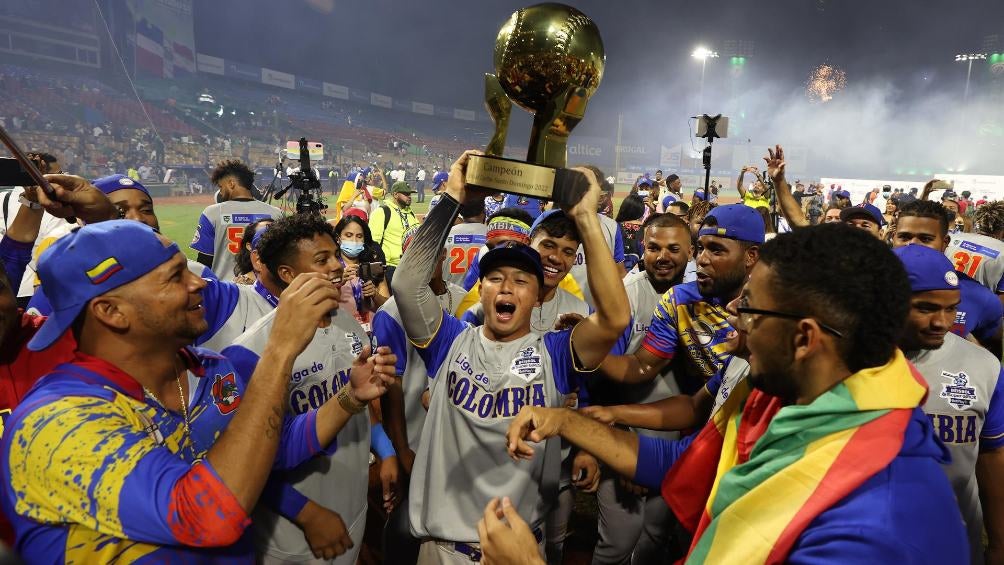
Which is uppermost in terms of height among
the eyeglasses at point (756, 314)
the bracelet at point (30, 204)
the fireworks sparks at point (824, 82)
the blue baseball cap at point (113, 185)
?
the fireworks sparks at point (824, 82)

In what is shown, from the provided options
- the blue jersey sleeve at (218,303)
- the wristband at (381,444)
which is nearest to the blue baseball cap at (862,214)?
the wristband at (381,444)

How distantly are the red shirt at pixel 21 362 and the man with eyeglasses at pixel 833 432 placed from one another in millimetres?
2327

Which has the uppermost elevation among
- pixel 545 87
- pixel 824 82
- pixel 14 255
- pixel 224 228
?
pixel 824 82

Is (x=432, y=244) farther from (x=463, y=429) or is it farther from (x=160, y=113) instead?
(x=160, y=113)

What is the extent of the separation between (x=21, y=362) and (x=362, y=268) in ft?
11.4

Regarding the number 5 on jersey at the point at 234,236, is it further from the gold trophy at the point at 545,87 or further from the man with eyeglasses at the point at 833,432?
the man with eyeglasses at the point at 833,432

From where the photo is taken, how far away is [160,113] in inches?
1500

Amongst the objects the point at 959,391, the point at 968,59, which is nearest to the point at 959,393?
the point at 959,391

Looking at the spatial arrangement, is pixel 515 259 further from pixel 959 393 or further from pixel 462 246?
pixel 462 246

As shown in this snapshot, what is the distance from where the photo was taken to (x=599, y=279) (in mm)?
2244

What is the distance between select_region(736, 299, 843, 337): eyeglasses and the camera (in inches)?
55.2

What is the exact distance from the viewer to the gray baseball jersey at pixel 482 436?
7.98ft

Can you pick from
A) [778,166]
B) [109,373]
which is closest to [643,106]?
[778,166]

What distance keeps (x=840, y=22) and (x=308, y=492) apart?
6278cm
